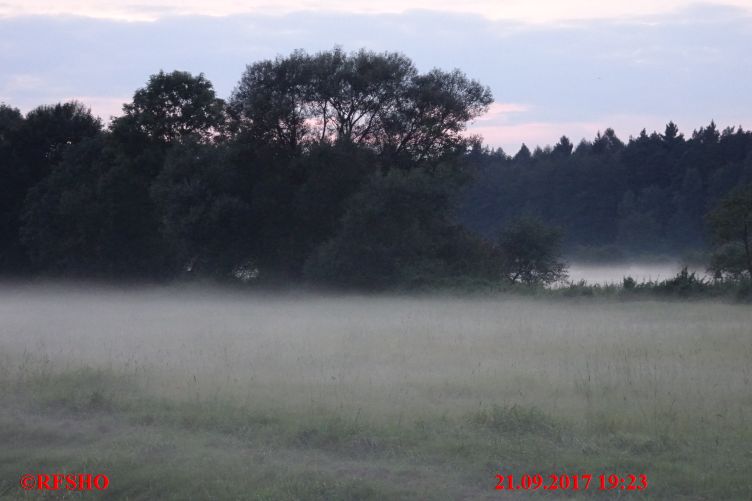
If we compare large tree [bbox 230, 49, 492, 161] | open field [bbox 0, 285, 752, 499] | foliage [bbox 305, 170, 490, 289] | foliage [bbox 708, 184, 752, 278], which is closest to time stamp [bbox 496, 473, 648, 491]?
open field [bbox 0, 285, 752, 499]

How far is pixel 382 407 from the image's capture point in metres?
11.8

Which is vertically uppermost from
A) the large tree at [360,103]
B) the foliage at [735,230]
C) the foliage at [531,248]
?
the large tree at [360,103]

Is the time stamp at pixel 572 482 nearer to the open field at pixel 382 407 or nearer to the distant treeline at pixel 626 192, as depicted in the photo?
the open field at pixel 382 407

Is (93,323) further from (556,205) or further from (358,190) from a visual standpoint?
(556,205)

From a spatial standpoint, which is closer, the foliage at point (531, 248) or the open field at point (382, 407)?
the open field at point (382, 407)

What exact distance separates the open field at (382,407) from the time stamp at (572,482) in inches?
5.4

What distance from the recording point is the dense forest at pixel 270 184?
35750 millimetres

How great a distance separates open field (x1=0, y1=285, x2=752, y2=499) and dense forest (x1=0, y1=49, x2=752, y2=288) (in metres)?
14.1

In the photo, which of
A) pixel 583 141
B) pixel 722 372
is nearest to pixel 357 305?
pixel 722 372
